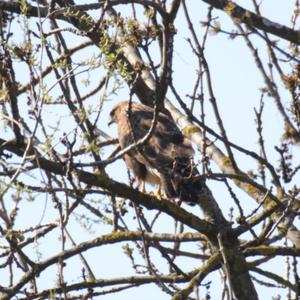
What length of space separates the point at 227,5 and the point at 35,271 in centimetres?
264

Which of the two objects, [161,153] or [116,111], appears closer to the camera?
[161,153]

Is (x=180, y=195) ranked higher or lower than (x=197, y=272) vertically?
higher

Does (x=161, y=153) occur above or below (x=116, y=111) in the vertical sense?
below

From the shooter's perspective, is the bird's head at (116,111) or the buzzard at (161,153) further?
the bird's head at (116,111)

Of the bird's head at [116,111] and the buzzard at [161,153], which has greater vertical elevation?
the bird's head at [116,111]

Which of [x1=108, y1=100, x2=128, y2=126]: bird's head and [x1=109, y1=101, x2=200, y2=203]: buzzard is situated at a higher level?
[x1=108, y1=100, x2=128, y2=126]: bird's head

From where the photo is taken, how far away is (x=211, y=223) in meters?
6.09

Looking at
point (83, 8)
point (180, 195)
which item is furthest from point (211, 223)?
point (83, 8)

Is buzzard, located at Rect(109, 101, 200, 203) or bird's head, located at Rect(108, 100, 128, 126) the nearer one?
buzzard, located at Rect(109, 101, 200, 203)

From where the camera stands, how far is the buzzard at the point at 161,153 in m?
6.87

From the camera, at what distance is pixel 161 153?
7.67m

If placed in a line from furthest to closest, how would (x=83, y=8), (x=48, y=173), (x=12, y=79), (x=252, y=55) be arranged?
(x=252, y=55), (x=83, y=8), (x=48, y=173), (x=12, y=79)

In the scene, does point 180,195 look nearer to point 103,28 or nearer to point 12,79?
point 103,28

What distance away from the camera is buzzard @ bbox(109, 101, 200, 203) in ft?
22.5
